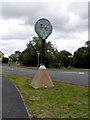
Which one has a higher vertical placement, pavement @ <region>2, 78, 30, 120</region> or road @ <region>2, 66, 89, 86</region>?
road @ <region>2, 66, 89, 86</region>

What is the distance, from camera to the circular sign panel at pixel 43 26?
56.2ft

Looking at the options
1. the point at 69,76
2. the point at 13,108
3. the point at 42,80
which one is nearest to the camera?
the point at 13,108

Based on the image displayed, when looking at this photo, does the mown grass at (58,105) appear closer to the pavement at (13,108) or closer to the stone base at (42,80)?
the pavement at (13,108)

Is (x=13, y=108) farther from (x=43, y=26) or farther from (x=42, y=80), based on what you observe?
(x=43, y=26)

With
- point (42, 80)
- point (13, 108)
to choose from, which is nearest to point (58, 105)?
point (13, 108)

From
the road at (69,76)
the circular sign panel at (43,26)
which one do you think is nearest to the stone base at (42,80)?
the circular sign panel at (43,26)

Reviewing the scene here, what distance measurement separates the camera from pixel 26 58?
8588 centimetres

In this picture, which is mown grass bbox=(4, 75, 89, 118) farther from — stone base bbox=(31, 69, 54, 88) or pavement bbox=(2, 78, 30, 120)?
stone base bbox=(31, 69, 54, 88)

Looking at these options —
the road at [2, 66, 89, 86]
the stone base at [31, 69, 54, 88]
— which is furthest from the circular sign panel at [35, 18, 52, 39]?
the road at [2, 66, 89, 86]

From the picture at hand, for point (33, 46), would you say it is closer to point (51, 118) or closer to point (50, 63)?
point (50, 63)

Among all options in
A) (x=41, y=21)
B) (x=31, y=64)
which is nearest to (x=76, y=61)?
(x=31, y=64)

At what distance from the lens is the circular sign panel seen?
17.1 m

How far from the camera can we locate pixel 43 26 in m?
17.3

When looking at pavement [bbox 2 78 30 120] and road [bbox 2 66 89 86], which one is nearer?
pavement [bbox 2 78 30 120]
